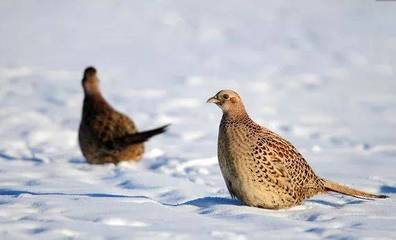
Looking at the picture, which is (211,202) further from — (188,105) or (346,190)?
(188,105)

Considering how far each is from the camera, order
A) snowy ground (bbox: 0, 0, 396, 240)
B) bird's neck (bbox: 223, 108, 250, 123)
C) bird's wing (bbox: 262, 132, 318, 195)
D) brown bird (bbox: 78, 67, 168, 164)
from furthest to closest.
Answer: brown bird (bbox: 78, 67, 168, 164) → bird's neck (bbox: 223, 108, 250, 123) → bird's wing (bbox: 262, 132, 318, 195) → snowy ground (bbox: 0, 0, 396, 240)

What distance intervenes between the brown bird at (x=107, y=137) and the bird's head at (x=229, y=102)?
2.59 meters

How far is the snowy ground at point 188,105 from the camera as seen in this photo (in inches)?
207

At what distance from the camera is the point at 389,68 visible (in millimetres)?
16484

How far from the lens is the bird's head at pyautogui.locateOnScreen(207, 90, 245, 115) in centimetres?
596

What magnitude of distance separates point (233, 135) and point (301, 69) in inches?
441

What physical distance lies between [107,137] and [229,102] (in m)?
3.10

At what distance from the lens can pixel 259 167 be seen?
18.5 ft

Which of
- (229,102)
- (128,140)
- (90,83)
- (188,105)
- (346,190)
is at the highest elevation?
(188,105)

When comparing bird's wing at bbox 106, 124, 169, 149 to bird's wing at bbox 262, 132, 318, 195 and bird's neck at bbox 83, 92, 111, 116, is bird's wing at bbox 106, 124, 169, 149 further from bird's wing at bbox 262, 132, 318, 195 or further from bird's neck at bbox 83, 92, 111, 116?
bird's wing at bbox 262, 132, 318, 195

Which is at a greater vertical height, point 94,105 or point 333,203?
point 94,105

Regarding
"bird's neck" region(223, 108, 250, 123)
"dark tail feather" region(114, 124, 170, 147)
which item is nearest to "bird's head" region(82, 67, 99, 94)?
"dark tail feather" region(114, 124, 170, 147)

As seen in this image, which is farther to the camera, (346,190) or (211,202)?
(346,190)

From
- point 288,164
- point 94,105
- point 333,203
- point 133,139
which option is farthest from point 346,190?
point 94,105
